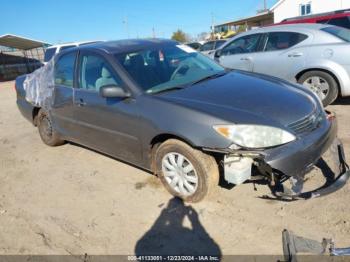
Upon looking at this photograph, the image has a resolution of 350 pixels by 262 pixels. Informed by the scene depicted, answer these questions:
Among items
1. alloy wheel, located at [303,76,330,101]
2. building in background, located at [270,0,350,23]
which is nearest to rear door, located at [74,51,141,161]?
alloy wheel, located at [303,76,330,101]

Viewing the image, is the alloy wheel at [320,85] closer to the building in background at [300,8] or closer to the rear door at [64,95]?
the rear door at [64,95]

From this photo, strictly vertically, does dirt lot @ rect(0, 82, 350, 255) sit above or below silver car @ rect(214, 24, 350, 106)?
below

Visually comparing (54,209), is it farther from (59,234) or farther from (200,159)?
(200,159)

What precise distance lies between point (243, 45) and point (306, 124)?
454 centimetres

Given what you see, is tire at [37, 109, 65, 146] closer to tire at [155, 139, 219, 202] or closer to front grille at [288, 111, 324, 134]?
tire at [155, 139, 219, 202]

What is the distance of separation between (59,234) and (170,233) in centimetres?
108

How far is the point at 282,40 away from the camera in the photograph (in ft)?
22.2

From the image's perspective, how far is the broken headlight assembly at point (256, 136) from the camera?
3010 millimetres

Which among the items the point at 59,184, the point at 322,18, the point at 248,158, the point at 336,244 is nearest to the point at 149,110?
the point at 248,158

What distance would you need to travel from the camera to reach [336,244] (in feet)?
8.99

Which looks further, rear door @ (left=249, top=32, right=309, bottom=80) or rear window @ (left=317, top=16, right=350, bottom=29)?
rear window @ (left=317, top=16, right=350, bottom=29)

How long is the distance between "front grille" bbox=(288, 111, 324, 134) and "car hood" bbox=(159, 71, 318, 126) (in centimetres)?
4

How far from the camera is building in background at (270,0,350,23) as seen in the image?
29.7m

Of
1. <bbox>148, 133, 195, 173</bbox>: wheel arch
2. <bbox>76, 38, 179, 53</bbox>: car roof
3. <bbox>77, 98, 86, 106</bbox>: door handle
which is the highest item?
<bbox>76, 38, 179, 53</bbox>: car roof
